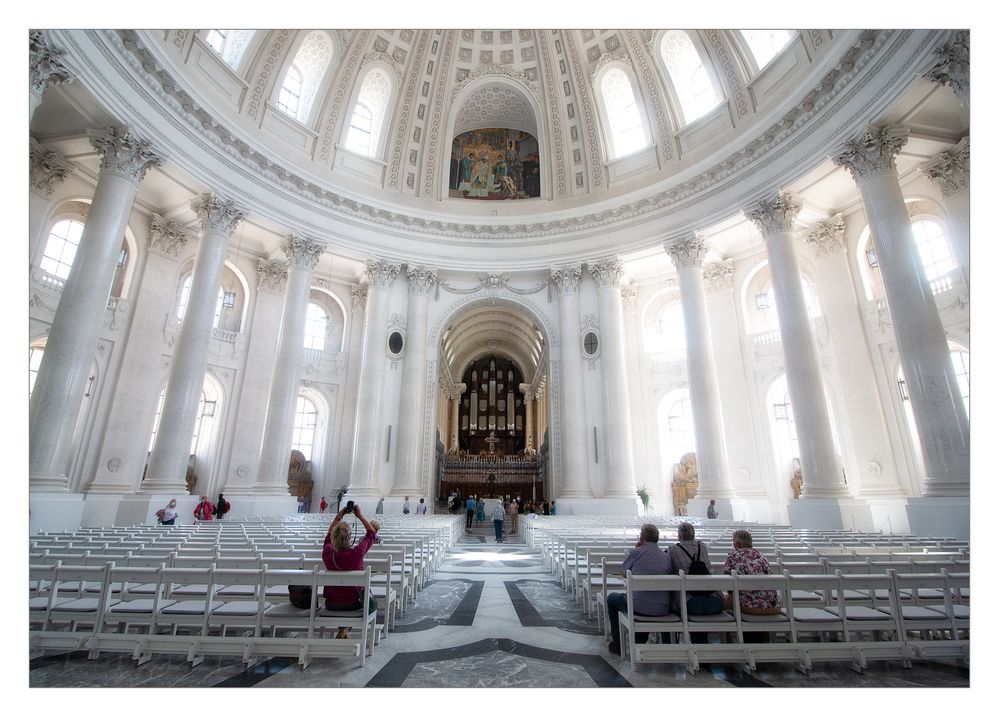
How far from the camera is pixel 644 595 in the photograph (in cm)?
402

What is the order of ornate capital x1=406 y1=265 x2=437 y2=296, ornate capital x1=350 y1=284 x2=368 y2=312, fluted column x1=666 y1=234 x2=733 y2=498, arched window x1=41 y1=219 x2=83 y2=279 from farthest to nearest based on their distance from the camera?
ornate capital x1=350 y1=284 x2=368 y2=312, ornate capital x1=406 y1=265 x2=437 y2=296, fluted column x1=666 y1=234 x2=733 y2=498, arched window x1=41 y1=219 x2=83 y2=279

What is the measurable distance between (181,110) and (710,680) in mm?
18872

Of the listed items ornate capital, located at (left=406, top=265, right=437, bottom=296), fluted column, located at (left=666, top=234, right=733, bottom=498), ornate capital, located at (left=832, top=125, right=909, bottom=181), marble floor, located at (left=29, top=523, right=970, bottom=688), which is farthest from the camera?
ornate capital, located at (left=406, top=265, right=437, bottom=296)

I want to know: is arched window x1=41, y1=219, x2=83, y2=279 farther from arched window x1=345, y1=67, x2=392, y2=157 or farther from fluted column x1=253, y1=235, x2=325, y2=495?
arched window x1=345, y1=67, x2=392, y2=157

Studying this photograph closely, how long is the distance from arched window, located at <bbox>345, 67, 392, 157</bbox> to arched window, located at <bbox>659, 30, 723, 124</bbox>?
12376mm

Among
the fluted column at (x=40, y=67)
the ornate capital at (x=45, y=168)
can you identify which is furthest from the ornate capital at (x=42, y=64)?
the ornate capital at (x=45, y=168)

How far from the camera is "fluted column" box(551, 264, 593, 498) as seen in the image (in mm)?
19422

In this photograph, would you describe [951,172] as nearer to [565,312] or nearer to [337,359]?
[565,312]

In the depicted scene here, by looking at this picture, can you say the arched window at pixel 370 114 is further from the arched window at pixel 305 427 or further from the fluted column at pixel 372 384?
the arched window at pixel 305 427

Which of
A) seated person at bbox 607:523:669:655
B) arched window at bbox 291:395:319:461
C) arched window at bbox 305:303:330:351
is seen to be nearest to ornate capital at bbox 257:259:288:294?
arched window at bbox 305:303:330:351

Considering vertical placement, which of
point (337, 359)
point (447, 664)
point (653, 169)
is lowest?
point (447, 664)

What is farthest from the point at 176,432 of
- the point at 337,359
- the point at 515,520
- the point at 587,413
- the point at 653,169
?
the point at 653,169

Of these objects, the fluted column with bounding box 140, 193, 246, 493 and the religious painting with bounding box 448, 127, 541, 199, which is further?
the religious painting with bounding box 448, 127, 541, 199

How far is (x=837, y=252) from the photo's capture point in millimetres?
17562
